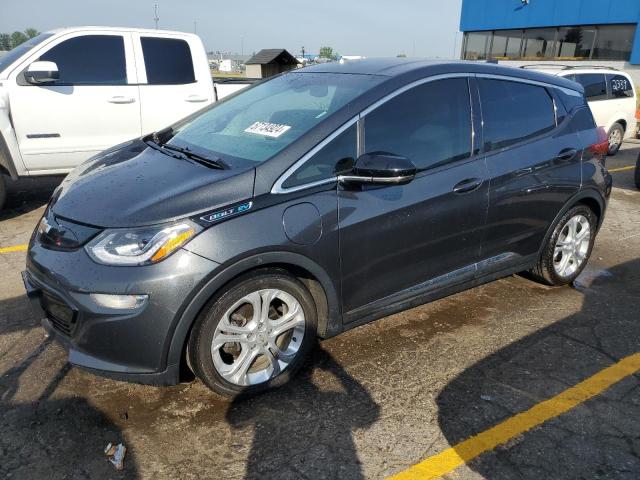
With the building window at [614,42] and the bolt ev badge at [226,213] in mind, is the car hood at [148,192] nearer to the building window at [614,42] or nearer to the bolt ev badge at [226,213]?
the bolt ev badge at [226,213]

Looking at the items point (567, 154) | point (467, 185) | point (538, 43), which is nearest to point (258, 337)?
point (467, 185)

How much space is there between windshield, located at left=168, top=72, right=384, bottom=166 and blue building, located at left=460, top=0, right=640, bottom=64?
24.3 meters

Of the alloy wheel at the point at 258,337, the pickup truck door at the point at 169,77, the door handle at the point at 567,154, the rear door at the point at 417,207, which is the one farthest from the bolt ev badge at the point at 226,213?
the pickup truck door at the point at 169,77

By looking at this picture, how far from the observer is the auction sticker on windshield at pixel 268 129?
10.2ft

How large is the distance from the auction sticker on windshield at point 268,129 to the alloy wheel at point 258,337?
928 mm

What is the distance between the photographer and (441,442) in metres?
2.64

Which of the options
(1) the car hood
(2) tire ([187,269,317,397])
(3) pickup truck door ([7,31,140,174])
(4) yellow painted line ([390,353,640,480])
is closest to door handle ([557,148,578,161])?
(4) yellow painted line ([390,353,640,480])

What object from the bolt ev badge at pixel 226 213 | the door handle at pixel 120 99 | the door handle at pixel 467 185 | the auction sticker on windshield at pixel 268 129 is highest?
the auction sticker on windshield at pixel 268 129

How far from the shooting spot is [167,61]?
6.46 meters

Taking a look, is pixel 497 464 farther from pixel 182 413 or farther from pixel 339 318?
pixel 182 413

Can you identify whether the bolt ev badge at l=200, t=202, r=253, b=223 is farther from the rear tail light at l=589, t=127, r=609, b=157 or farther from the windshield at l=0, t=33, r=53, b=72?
the windshield at l=0, t=33, r=53, b=72

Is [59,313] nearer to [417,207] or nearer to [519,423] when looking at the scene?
[417,207]

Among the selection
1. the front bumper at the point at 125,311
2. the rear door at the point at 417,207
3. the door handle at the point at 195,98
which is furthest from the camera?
the door handle at the point at 195,98

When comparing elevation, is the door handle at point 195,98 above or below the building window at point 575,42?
below
